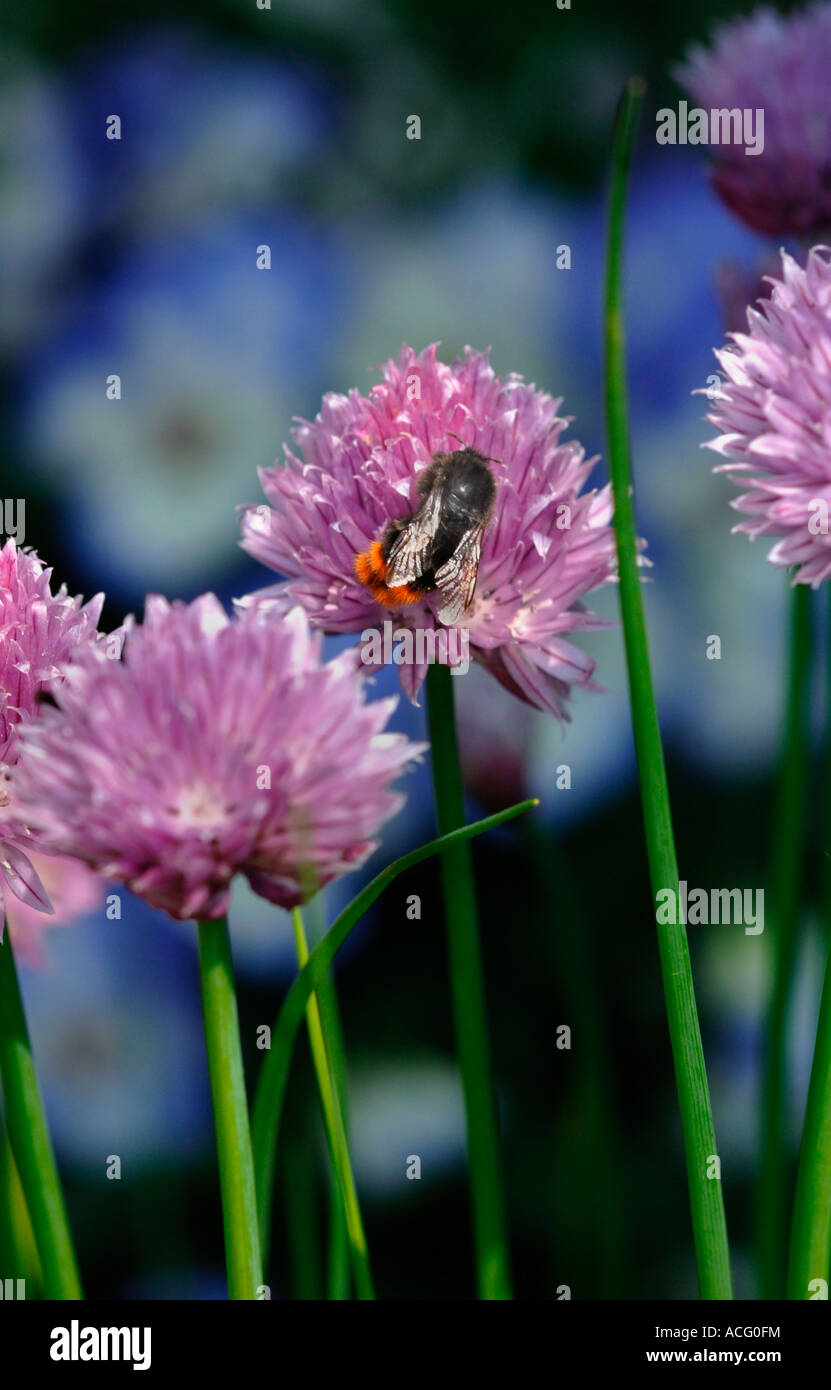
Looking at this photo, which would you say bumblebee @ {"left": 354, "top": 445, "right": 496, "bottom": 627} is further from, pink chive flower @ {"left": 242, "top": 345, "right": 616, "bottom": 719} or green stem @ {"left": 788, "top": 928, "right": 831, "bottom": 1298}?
green stem @ {"left": 788, "top": 928, "right": 831, "bottom": 1298}

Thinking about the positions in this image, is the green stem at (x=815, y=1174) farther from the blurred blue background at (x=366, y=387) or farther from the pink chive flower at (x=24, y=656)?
the blurred blue background at (x=366, y=387)


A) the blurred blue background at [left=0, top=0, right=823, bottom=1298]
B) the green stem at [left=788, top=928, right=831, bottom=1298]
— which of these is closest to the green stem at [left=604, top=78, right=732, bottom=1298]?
the green stem at [left=788, top=928, right=831, bottom=1298]

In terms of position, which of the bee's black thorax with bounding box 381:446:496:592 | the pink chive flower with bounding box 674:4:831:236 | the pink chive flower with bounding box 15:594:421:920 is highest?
the pink chive flower with bounding box 674:4:831:236

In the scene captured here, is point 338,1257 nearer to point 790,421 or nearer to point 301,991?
point 301,991

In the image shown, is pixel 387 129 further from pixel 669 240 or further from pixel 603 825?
pixel 603 825

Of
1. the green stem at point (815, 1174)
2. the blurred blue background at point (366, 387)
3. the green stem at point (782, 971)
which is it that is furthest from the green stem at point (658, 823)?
the blurred blue background at point (366, 387)

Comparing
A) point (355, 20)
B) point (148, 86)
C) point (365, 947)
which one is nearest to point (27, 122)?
point (148, 86)
